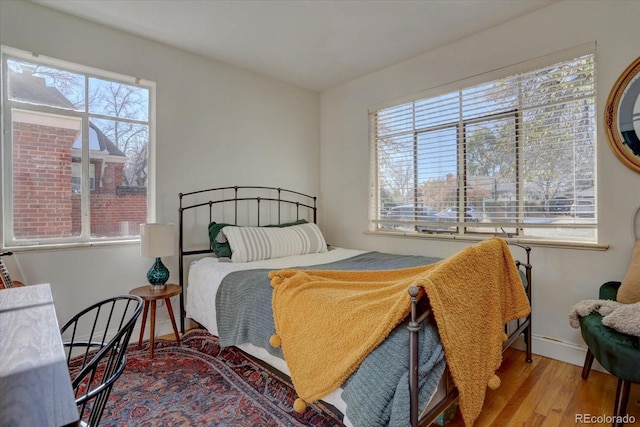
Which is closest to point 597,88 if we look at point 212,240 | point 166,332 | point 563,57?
point 563,57

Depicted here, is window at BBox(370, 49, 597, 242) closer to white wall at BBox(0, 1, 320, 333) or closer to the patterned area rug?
white wall at BBox(0, 1, 320, 333)

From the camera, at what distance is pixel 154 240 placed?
2432 millimetres

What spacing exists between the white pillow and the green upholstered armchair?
220cm

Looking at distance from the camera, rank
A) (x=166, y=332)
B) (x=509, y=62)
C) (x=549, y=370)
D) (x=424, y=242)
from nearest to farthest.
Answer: (x=549, y=370), (x=509, y=62), (x=166, y=332), (x=424, y=242)

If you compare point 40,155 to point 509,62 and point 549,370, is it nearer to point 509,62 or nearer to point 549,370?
point 509,62

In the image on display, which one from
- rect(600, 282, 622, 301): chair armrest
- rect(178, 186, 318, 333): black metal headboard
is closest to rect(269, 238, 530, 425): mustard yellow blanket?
rect(600, 282, 622, 301): chair armrest

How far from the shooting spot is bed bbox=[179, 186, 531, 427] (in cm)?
117

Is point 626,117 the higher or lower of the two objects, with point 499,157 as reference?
higher

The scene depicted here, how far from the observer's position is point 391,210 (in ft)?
11.4

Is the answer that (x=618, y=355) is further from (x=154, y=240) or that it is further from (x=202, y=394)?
(x=154, y=240)

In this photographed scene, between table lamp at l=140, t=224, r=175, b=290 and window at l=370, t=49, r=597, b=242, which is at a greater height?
window at l=370, t=49, r=597, b=242

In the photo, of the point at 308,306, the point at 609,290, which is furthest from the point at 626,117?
the point at 308,306

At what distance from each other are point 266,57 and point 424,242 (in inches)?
93.7

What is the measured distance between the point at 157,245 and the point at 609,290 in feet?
10.1
